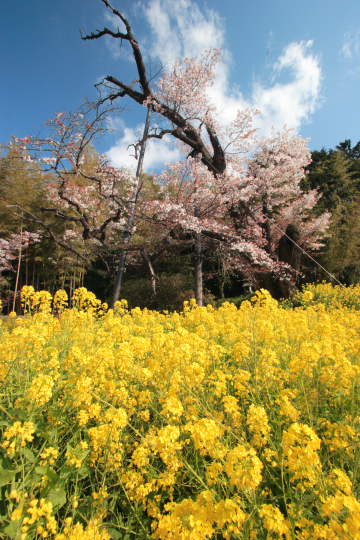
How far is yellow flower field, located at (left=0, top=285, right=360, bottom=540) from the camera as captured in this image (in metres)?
1.07

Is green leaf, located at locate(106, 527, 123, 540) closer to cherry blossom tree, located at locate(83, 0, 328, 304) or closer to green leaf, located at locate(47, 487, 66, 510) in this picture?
green leaf, located at locate(47, 487, 66, 510)

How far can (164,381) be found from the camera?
6.26 feet

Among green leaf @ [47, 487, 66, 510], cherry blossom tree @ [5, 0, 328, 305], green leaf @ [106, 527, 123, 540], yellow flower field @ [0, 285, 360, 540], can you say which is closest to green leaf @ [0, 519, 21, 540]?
yellow flower field @ [0, 285, 360, 540]

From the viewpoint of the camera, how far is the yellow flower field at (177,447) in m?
1.07

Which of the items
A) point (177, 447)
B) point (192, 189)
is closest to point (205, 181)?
point (192, 189)

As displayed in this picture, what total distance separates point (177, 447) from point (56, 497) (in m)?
0.66

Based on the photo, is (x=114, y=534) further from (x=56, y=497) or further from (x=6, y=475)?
(x=6, y=475)

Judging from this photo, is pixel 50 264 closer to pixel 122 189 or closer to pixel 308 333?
pixel 122 189

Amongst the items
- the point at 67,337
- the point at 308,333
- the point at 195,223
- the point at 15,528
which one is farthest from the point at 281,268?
the point at 15,528

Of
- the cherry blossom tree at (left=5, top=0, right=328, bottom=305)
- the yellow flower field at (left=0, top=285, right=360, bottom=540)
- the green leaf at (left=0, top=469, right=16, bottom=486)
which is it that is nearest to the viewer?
the yellow flower field at (left=0, top=285, right=360, bottom=540)

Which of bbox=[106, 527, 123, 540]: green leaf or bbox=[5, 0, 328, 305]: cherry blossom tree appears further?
bbox=[5, 0, 328, 305]: cherry blossom tree

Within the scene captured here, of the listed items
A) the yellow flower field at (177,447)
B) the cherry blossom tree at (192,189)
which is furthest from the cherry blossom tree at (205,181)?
the yellow flower field at (177,447)

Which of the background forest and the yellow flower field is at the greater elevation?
the background forest

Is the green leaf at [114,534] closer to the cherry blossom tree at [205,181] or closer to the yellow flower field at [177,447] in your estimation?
the yellow flower field at [177,447]
